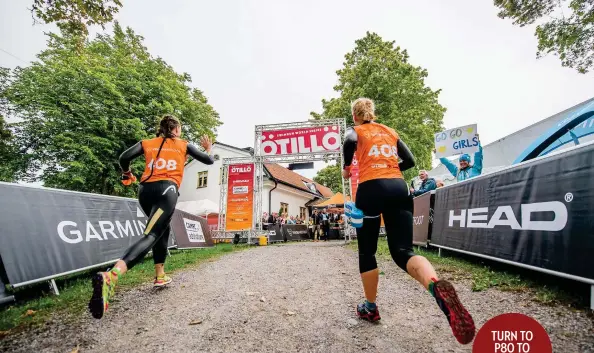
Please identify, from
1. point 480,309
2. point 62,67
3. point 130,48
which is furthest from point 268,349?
point 130,48

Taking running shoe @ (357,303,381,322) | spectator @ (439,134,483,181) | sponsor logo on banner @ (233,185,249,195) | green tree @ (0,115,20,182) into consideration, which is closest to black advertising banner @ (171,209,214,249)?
sponsor logo on banner @ (233,185,249,195)

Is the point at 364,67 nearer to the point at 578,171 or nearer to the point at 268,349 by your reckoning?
the point at 578,171

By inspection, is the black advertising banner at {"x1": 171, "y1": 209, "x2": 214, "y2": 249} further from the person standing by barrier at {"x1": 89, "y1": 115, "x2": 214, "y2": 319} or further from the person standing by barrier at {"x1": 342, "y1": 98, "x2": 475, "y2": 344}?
the person standing by barrier at {"x1": 342, "y1": 98, "x2": 475, "y2": 344}

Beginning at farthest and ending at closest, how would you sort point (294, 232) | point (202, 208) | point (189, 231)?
point (202, 208)
point (294, 232)
point (189, 231)

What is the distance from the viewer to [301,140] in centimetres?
1382

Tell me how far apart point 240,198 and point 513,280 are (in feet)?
41.9

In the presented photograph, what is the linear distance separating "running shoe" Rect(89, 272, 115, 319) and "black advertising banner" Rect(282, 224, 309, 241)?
15135 mm

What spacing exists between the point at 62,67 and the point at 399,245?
24101 mm

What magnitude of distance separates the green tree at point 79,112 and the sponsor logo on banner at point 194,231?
11.1m

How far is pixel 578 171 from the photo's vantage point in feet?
8.36

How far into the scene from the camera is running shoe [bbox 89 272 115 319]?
201 cm

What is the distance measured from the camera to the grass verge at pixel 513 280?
8.50 ft

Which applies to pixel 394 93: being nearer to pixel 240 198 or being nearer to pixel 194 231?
pixel 240 198

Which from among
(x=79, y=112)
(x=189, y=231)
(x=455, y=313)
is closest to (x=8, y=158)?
(x=79, y=112)
